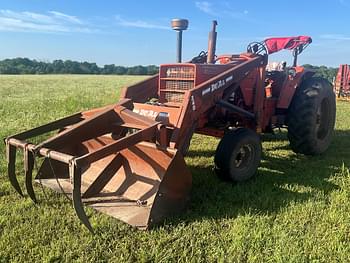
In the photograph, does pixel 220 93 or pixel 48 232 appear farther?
pixel 220 93

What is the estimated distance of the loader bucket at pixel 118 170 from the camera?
3572mm

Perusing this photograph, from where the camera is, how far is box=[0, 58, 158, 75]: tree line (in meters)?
70.4

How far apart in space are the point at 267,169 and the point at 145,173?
2.02m

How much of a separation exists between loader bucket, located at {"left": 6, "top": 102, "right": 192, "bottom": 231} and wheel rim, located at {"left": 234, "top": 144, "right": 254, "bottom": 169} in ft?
3.64

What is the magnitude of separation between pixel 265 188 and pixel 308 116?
1771 mm

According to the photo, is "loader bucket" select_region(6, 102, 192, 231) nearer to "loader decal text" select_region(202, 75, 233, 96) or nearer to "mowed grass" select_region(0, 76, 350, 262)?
"mowed grass" select_region(0, 76, 350, 262)

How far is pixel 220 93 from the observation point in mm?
4875

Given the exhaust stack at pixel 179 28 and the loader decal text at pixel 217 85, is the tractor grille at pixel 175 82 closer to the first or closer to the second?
the loader decal text at pixel 217 85

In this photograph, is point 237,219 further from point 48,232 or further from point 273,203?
point 48,232

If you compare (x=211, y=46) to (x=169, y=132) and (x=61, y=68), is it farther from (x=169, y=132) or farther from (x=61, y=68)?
(x=61, y=68)

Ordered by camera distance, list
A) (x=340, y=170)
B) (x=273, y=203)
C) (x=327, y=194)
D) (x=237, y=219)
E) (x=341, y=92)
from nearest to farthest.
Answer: (x=237, y=219), (x=273, y=203), (x=327, y=194), (x=340, y=170), (x=341, y=92)

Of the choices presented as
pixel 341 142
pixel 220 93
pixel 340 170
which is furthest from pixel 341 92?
pixel 220 93

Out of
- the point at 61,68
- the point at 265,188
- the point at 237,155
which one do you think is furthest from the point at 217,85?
the point at 61,68

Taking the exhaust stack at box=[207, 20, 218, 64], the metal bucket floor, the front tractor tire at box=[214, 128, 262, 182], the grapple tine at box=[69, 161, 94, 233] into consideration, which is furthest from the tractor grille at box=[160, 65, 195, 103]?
the grapple tine at box=[69, 161, 94, 233]
